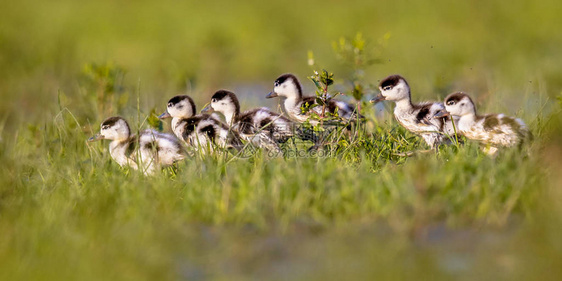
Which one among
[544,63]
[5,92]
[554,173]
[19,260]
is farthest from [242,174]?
[544,63]

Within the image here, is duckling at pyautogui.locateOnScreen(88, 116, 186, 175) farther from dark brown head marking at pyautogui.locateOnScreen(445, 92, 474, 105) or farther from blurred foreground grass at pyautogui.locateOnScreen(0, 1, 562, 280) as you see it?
dark brown head marking at pyautogui.locateOnScreen(445, 92, 474, 105)

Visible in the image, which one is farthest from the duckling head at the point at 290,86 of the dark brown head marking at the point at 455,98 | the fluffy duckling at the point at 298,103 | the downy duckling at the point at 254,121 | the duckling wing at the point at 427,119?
the dark brown head marking at the point at 455,98

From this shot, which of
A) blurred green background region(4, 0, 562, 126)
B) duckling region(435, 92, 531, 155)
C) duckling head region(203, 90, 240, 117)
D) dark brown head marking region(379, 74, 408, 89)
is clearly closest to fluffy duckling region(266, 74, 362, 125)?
dark brown head marking region(379, 74, 408, 89)

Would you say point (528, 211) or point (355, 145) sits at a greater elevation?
point (355, 145)

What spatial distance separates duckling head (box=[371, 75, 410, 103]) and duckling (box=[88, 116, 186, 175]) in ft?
5.61

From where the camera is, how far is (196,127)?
6.34 m

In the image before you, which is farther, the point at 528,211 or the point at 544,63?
the point at 544,63

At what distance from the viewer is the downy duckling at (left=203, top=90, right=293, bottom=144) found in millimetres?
6289

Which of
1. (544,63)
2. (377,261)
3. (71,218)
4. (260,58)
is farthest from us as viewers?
(260,58)

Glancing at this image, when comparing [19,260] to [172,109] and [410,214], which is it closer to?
[410,214]

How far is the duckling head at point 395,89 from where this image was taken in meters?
6.43

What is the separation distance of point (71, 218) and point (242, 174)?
3.62 feet

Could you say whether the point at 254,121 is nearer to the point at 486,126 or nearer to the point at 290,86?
the point at 290,86

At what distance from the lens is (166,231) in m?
4.41
